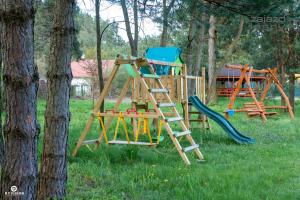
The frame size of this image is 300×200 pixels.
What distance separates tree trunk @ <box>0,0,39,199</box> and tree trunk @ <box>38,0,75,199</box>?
1138mm

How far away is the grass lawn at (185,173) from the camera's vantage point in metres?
4.50

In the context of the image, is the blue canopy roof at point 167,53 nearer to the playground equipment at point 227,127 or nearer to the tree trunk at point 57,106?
the playground equipment at point 227,127

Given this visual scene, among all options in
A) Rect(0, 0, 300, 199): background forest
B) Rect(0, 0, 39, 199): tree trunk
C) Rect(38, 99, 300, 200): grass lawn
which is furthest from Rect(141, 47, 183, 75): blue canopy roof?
Rect(0, 0, 39, 199): tree trunk

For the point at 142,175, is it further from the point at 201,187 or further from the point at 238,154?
the point at 238,154

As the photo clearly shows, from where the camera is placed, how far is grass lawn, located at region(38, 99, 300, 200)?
4.50 m

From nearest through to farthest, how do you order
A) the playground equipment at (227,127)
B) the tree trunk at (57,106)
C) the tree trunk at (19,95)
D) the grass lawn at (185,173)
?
1. the tree trunk at (19,95)
2. the tree trunk at (57,106)
3. the grass lawn at (185,173)
4. the playground equipment at (227,127)

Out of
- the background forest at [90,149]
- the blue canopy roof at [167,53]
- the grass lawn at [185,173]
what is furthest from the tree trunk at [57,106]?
the blue canopy roof at [167,53]

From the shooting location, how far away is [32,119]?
8.76 feet

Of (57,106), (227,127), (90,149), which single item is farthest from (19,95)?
(227,127)

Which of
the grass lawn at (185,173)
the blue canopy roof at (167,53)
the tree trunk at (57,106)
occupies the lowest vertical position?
the grass lawn at (185,173)

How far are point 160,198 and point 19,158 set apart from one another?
205 centimetres

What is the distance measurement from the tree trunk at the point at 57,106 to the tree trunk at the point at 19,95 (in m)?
1.14

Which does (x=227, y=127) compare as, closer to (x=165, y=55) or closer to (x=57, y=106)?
(x=165, y=55)

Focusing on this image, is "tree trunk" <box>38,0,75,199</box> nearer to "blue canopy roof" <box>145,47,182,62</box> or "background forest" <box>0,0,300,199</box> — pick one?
"background forest" <box>0,0,300,199</box>
